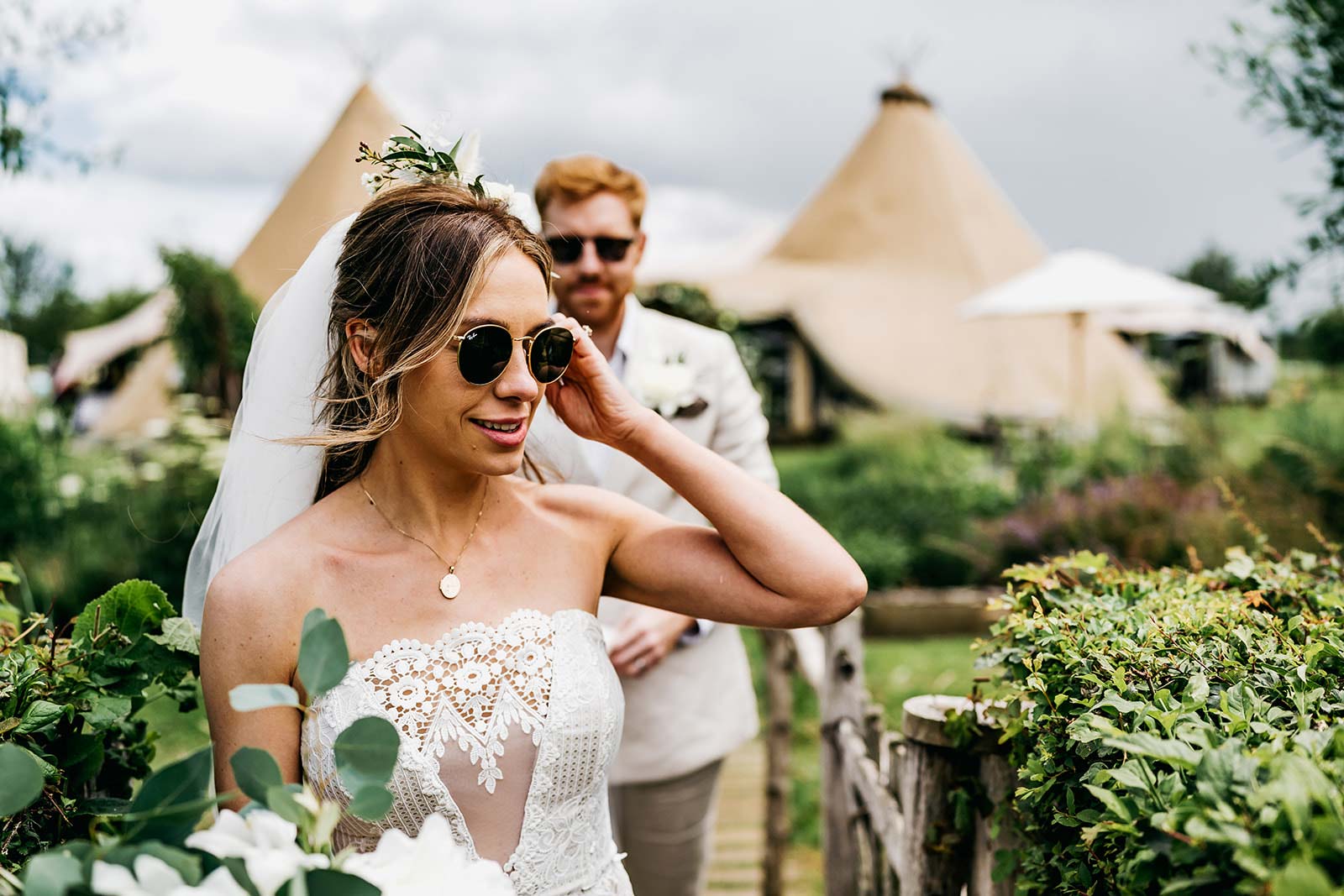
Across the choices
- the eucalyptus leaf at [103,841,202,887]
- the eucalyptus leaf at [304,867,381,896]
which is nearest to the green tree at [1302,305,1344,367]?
the eucalyptus leaf at [304,867,381,896]

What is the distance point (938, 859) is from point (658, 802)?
1.15 meters

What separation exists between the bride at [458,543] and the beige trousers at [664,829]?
1.12 metres

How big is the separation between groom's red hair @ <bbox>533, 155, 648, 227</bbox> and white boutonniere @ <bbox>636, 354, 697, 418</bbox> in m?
0.50

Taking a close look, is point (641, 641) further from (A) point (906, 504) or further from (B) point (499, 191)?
(A) point (906, 504)

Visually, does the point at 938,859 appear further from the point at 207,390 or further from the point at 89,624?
the point at 207,390

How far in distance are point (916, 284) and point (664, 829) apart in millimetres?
17504

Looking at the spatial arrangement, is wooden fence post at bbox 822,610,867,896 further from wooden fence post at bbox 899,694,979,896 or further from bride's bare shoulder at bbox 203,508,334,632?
bride's bare shoulder at bbox 203,508,334,632

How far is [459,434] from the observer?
1884mm

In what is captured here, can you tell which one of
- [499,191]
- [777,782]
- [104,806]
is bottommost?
[777,782]

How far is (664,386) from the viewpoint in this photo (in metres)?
3.14

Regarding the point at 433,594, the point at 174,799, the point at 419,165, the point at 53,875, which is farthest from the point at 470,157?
the point at 53,875

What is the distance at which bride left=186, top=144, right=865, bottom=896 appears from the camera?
1834 millimetres

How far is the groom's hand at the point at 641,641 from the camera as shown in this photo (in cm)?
306

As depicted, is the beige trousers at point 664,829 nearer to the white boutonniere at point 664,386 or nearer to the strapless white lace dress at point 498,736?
the white boutonniere at point 664,386
